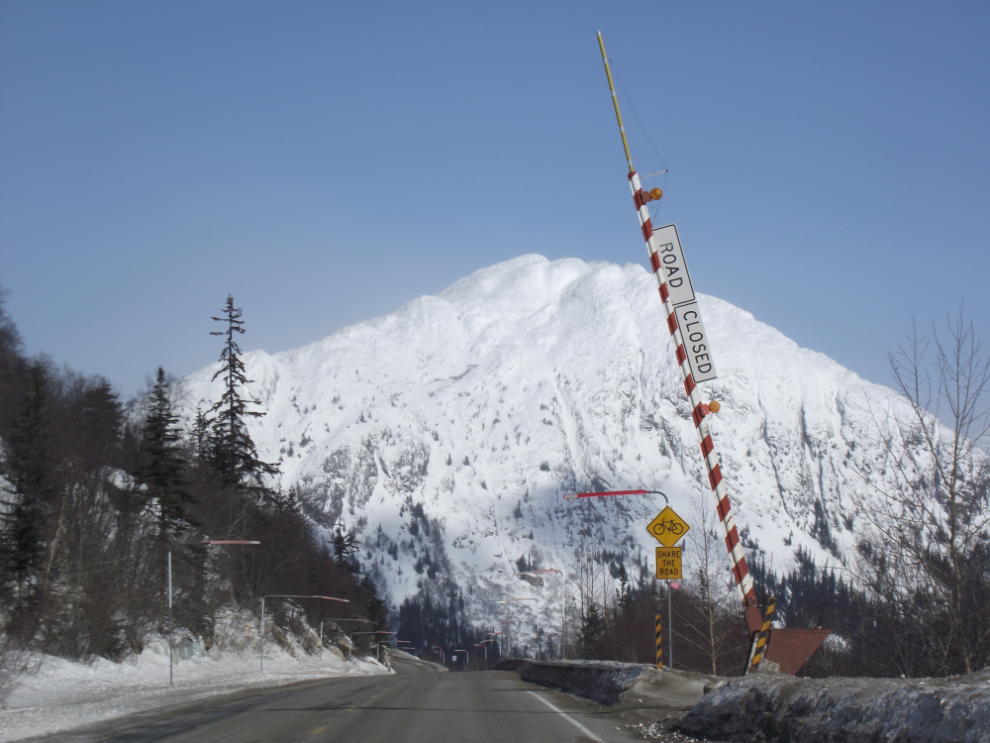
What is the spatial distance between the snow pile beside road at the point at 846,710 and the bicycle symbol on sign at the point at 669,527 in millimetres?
6672

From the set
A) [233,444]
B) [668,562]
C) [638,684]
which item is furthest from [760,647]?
[233,444]

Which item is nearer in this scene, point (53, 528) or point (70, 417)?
point (53, 528)

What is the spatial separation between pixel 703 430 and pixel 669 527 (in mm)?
7119

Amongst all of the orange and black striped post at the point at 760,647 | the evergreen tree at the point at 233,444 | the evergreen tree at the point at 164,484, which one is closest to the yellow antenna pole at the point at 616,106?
the orange and black striped post at the point at 760,647

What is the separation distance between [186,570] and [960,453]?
59.1 m

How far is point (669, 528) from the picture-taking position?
64.8ft

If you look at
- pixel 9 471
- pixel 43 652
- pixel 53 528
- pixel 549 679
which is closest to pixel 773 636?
pixel 549 679

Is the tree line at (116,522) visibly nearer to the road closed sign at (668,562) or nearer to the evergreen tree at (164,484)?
the evergreen tree at (164,484)

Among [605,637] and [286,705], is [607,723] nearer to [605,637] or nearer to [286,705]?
[286,705]

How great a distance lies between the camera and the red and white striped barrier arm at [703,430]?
13.0m

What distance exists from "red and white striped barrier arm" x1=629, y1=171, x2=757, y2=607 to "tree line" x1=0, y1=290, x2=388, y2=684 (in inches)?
1138

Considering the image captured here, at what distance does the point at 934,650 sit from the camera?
597 inches

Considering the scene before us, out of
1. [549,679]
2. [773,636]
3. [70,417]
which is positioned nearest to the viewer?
[773,636]

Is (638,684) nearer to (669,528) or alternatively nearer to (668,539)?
(668,539)
